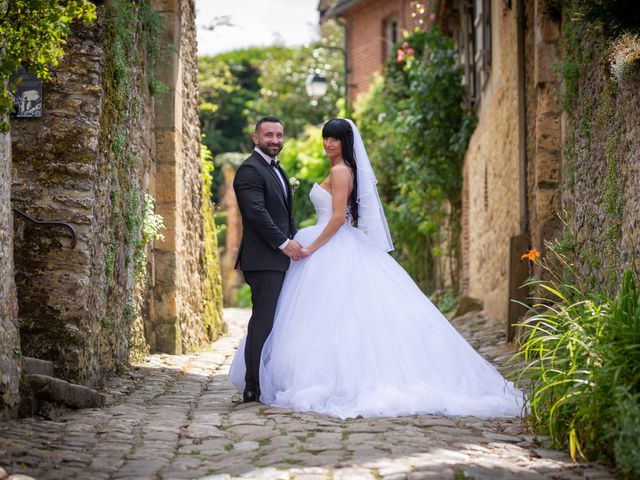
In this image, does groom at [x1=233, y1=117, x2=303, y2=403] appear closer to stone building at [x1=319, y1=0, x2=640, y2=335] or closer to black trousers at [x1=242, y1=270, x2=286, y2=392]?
black trousers at [x1=242, y1=270, x2=286, y2=392]

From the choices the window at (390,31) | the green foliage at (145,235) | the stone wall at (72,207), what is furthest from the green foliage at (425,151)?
the stone wall at (72,207)

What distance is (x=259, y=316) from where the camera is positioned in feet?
21.3

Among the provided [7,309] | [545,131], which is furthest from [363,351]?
[545,131]

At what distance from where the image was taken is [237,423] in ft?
18.3

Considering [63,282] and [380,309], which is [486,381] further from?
[63,282]

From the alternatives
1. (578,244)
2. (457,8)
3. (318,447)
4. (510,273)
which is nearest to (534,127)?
(510,273)

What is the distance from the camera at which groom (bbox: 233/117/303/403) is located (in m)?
6.48

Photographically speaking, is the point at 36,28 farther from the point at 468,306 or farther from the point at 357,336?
the point at 468,306

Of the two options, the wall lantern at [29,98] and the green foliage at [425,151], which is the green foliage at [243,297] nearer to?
the green foliage at [425,151]

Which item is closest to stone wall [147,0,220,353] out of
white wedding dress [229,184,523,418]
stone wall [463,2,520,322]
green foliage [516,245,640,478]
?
white wedding dress [229,184,523,418]

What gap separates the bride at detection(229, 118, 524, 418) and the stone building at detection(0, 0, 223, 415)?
121 cm

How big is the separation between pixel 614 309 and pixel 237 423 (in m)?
2.14

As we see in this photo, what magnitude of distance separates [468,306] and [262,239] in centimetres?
793

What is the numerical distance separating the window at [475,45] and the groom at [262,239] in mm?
7596
